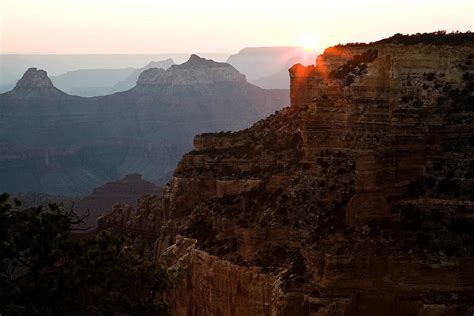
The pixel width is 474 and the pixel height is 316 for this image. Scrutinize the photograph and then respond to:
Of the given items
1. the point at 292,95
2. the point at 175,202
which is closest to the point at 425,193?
the point at 292,95

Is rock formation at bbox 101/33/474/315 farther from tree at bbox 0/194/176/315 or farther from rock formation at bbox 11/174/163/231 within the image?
rock formation at bbox 11/174/163/231

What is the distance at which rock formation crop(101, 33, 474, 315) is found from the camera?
33.5 metres

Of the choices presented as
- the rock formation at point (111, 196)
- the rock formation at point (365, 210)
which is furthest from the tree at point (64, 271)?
the rock formation at point (111, 196)

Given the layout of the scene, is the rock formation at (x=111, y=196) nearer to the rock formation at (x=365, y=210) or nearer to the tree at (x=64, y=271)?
the rock formation at (x=365, y=210)

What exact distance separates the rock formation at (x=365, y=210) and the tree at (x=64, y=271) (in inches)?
376

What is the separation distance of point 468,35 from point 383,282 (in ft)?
48.4

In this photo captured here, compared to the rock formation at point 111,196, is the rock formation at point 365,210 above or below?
above

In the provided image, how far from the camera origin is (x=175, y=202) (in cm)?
6000

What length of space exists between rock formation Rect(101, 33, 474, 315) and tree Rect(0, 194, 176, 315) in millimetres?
9548

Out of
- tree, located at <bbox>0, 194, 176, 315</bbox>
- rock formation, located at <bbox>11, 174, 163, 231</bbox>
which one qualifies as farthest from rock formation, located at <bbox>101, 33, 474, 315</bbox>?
rock formation, located at <bbox>11, 174, 163, 231</bbox>

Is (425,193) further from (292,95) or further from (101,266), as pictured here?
(292,95)

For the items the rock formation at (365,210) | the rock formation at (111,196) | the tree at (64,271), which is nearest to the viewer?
the tree at (64,271)

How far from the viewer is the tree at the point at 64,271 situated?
23.6 m

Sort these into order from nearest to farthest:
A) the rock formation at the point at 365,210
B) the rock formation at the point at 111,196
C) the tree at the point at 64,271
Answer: the tree at the point at 64,271 < the rock formation at the point at 365,210 < the rock formation at the point at 111,196
